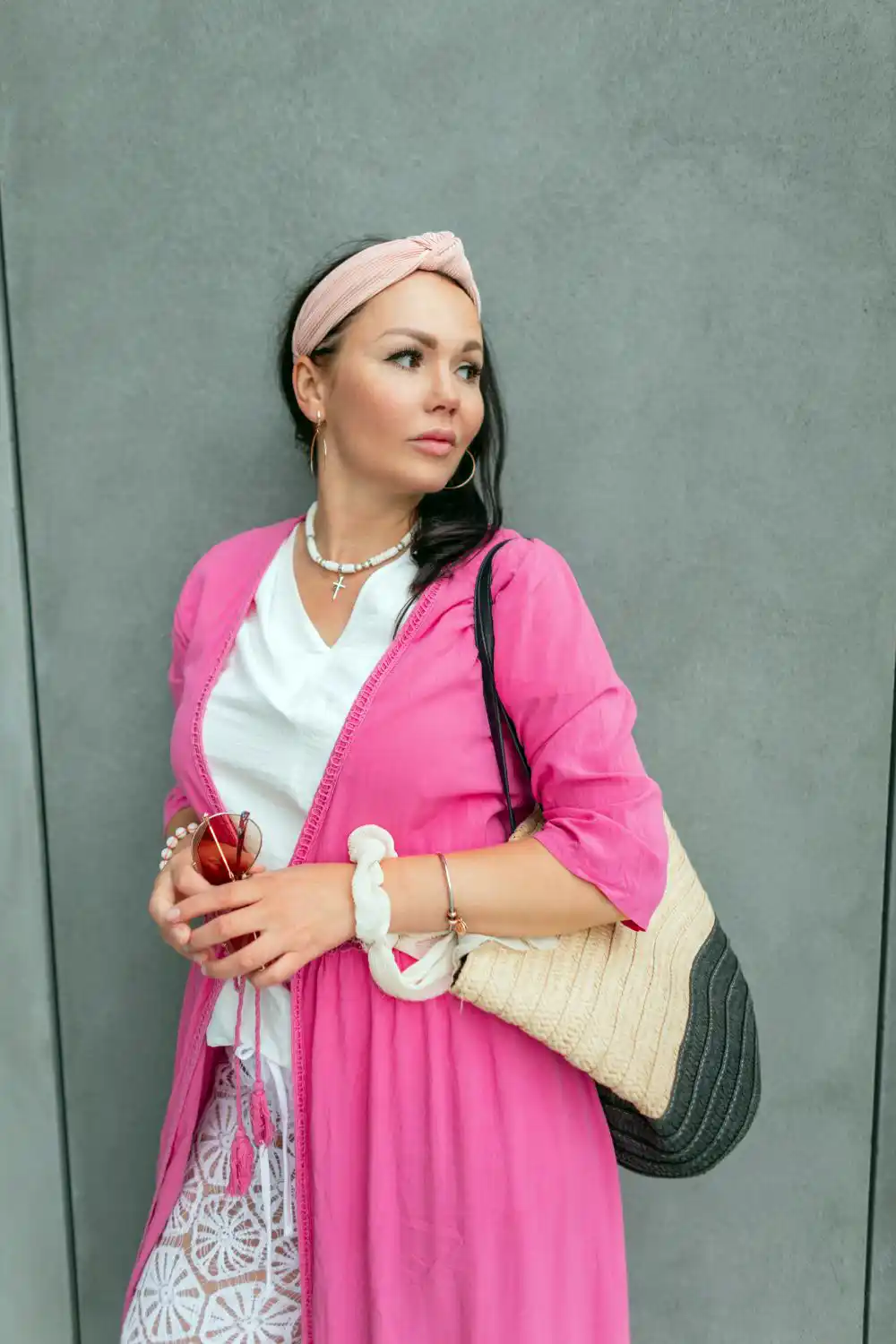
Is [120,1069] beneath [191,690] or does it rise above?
beneath

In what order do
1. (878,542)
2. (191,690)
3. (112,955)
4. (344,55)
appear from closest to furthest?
(191,690)
(344,55)
(878,542)
(112,955)

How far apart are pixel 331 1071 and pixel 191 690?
537mm

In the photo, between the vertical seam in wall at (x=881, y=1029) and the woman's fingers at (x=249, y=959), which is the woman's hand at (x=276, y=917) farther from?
the vertical seam in wall at (x=881, y=1029)

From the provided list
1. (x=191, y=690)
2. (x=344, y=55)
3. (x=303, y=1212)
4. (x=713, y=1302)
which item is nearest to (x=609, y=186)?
(x=344, y=55)

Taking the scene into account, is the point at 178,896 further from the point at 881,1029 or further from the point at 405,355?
the point at 881,1029

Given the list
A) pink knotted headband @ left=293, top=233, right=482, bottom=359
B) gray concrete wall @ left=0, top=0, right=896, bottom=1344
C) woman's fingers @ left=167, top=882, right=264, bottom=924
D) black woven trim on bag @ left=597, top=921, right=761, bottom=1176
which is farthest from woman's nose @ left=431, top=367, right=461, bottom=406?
black woven trim on bag @ left=597, top=921, right=761, bottom=1176

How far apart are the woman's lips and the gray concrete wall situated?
40 cm

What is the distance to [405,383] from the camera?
4.12 feet

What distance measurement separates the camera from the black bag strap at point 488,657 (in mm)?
1216

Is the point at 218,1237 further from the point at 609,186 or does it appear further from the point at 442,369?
the point at 609,186

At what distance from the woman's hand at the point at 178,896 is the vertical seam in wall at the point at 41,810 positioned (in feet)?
2.25

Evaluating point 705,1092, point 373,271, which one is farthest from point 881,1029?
point 373,271

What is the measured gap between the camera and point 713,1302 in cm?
186

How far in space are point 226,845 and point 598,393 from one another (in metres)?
0.98
